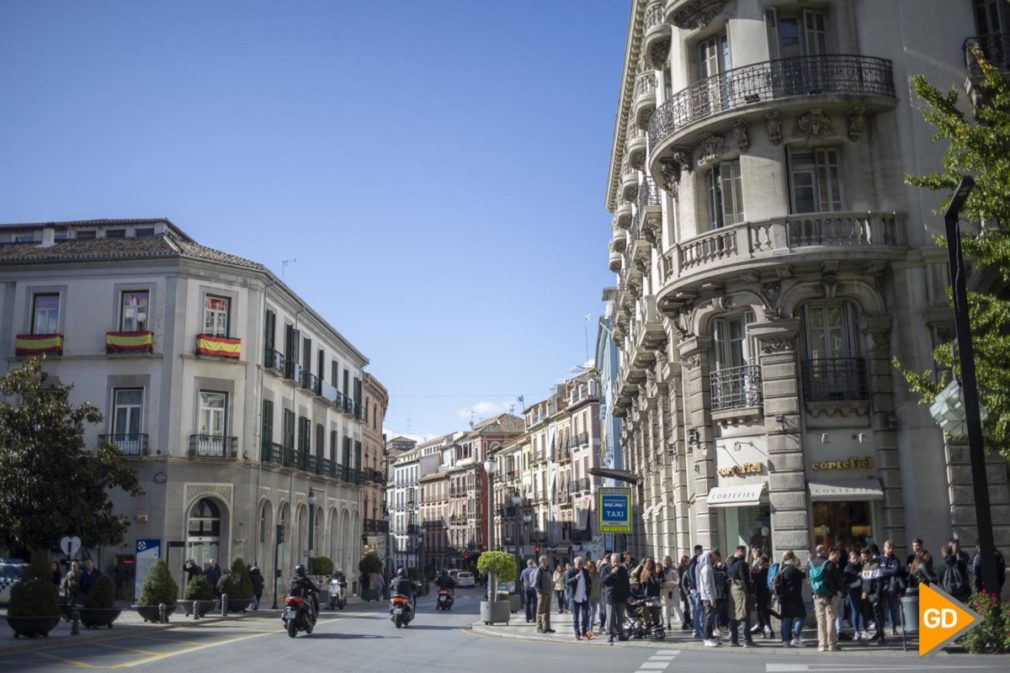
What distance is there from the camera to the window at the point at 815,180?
24.6 metres

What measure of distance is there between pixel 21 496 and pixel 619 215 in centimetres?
2573

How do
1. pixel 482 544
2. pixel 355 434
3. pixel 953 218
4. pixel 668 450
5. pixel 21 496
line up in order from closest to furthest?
pixel 953 218, pixel 21 496, pixel 668 450, pixel 355 434, pixel 482 544

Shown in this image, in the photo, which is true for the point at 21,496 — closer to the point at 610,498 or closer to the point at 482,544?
the point at 610,498

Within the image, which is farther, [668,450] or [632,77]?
[632,77]

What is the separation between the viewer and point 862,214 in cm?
2364

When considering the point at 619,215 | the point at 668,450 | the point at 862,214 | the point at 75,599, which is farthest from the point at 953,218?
the point at 619,215

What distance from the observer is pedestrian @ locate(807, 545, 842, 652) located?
18047 mm

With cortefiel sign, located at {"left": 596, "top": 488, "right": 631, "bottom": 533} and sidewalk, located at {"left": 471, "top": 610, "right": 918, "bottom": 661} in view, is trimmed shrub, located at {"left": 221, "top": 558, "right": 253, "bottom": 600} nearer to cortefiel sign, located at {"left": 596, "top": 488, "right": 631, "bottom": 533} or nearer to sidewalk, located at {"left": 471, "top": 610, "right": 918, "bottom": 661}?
sidewalk, located at {"left": 471, "top": 610, "right": 918, "bottom": 661}

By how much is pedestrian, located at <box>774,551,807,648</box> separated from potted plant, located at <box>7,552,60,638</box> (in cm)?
1542

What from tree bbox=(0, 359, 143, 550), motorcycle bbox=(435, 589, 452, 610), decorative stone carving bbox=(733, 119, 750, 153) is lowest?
motorcycle bbox=(435, 589, 452, 610)

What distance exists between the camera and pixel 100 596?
24.1 m

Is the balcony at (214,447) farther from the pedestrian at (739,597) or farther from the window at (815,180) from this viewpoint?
the pedestrian at (739,597)

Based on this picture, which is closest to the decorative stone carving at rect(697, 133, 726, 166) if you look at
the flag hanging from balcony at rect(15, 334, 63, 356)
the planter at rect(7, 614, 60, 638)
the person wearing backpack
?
the person wearing backpack

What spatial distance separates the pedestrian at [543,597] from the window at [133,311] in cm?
2203
